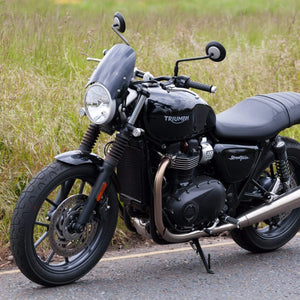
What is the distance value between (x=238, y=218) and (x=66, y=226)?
3.98 ft

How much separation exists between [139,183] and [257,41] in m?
5.03

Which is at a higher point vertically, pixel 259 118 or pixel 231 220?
pixel 259 118

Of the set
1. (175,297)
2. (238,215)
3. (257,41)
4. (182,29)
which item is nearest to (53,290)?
(175,297)

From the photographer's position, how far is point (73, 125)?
616cm

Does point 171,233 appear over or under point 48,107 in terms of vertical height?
under

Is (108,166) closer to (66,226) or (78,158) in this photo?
(78,158)

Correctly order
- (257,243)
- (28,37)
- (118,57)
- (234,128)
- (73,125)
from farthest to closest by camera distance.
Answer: (28,37), (73,125), (257,243), (234,128), (118,57)

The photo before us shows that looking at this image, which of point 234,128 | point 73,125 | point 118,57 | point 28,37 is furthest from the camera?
point 28,37

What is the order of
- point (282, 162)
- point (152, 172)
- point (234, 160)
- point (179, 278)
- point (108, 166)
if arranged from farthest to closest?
point (282, 162) → point (234, 160) → point (179, 278) → point (152, 172) → point (108, 166)

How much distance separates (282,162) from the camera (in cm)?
496

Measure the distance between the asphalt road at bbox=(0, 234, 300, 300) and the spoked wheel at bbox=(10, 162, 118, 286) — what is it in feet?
0.45

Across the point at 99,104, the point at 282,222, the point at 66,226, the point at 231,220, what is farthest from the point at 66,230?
the point at 282,222

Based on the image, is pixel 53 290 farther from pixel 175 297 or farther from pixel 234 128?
pixel 234 128

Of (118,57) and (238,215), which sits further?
(238,215)
